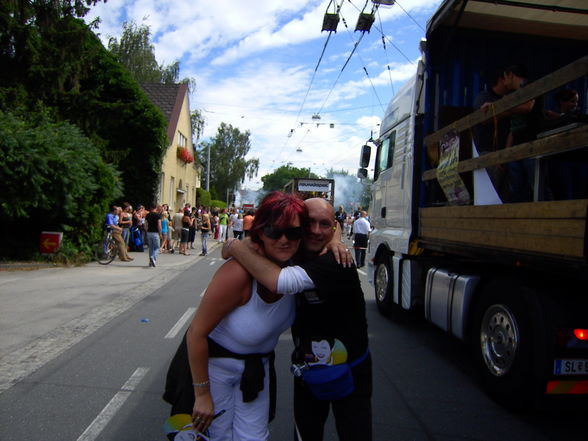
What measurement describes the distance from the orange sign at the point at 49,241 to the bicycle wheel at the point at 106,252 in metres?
1.41

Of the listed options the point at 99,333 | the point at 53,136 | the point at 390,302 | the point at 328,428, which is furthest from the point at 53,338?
the point at 53,136

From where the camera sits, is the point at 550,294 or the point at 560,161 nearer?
the point at 550,294

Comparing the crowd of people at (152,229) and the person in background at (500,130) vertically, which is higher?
the person in background at (500,130)

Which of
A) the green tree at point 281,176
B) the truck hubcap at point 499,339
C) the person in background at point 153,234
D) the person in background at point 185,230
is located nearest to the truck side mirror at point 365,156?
the truck hubcap at point 499,339

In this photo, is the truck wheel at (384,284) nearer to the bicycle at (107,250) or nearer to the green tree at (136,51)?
the bicycle at (107,250)

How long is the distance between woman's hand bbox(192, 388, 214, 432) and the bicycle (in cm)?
1293

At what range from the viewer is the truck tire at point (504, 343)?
3.91 metres

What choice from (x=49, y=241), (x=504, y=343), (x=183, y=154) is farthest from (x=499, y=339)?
(x=183, y=154)

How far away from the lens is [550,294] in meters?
3.88

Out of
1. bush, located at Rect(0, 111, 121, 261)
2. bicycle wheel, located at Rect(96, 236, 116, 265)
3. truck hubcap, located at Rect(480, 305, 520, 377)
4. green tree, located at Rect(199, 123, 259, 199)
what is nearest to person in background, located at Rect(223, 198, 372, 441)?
truck hubcap, located at Rect(480, 305, 520, 377)

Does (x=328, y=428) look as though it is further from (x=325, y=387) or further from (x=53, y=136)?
(x=53, y=136)

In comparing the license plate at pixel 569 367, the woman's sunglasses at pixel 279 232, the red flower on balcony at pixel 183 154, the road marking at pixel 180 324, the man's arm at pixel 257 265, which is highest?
the red flower on balcony at pixel 183 154

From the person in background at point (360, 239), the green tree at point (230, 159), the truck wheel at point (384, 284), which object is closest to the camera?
the truck wheel at point (384, 284)

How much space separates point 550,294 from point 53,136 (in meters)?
11.6
